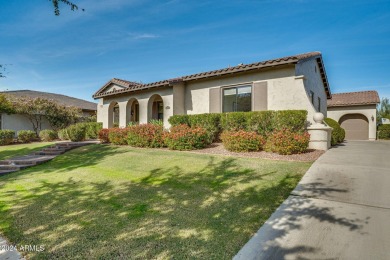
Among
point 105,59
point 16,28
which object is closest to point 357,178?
point 16,28

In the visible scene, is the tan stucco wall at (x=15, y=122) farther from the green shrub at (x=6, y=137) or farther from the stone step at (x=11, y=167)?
the stone step at (x=11, y=167)

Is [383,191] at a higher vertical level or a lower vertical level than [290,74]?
lower

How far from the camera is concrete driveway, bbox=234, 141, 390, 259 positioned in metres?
2.69

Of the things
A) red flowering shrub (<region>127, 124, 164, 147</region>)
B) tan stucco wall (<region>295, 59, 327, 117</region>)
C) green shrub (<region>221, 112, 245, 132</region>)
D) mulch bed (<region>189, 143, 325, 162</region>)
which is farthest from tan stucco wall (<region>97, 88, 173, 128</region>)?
tan stucco wall (<region>295, 59, 327, 117</region>)

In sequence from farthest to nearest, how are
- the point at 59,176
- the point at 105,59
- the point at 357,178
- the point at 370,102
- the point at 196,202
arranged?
the point at 370,102
the point at 105,59
the point at 59,176
the point at 357,178
the point at 196,202

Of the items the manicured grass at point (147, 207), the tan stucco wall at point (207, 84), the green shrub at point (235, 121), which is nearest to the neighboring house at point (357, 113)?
the tan stucco wall at point (207, 84)

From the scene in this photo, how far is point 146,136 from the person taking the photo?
458 inches

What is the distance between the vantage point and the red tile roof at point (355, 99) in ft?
66.6

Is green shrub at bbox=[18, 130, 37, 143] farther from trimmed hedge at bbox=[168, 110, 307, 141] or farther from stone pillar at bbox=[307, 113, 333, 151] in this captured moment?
stone pillar at bbox=[307, 113, 333, 151]

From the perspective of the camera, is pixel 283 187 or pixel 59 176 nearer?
pixel 283 187

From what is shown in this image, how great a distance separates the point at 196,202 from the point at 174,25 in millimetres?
12246

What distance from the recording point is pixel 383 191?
14.8ft

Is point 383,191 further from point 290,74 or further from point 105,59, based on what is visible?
point 105,59

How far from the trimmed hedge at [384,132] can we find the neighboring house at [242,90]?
31.9ft
